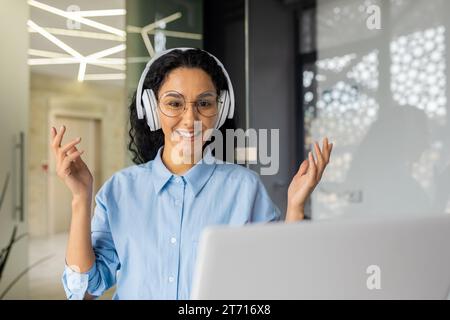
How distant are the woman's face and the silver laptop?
55 centimetres

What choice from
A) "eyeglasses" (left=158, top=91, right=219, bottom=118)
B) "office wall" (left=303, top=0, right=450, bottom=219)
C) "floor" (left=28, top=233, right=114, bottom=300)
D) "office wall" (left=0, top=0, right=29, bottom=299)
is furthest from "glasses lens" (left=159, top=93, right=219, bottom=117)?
"office wall" (left=0, top=0, right=29, bottom=299)

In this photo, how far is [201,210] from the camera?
1071 mm

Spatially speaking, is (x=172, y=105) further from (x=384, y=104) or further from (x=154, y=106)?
(x=384, y=104)

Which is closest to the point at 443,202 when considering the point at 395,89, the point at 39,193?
the point at 395,89

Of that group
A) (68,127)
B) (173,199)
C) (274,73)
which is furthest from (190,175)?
(274,73)

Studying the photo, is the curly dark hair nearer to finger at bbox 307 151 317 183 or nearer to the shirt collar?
the shirt collar

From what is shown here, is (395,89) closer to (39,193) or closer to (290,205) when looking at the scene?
(290,205)

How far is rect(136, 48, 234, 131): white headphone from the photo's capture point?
44.1 inches
